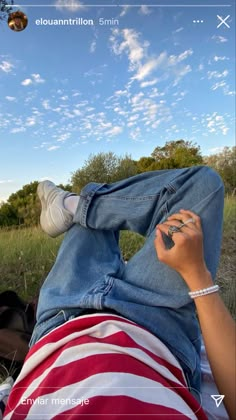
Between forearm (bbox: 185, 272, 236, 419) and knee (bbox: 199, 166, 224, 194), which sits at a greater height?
knee (bbox: 199, 166, 224, 194)

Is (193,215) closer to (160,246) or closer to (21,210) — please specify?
(160,246)

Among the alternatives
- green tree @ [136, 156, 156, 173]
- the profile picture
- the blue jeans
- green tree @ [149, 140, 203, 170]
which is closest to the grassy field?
green tree @ [149, 140, 203, 170]

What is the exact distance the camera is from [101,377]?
0.59m

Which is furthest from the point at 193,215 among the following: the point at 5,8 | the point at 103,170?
the point at 103,170

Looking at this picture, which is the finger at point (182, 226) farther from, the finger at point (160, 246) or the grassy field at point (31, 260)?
the grassy field at point (31, 260)

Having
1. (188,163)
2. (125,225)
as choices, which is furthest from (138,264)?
(188,163)

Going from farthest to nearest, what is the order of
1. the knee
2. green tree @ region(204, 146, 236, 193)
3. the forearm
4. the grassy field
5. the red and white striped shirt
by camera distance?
green tree @ region(204, 146, 236, 193) → the grassy field → the knee → the forearm → the red and white striped shirt

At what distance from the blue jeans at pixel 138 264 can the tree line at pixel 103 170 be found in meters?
0.29

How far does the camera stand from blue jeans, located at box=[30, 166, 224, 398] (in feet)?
2.50

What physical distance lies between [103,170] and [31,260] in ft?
1.88

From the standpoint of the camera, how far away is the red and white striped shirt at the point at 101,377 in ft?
1.83

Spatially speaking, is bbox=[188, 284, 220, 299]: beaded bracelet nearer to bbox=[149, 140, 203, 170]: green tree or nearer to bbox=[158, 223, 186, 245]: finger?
bbox=[158, 223, 186, 245]: finger

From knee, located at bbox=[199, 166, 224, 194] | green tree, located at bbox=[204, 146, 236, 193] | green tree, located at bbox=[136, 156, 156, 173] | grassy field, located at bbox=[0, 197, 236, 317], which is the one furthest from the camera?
green tree, located at bbox=[204, 146, 236, 193]
